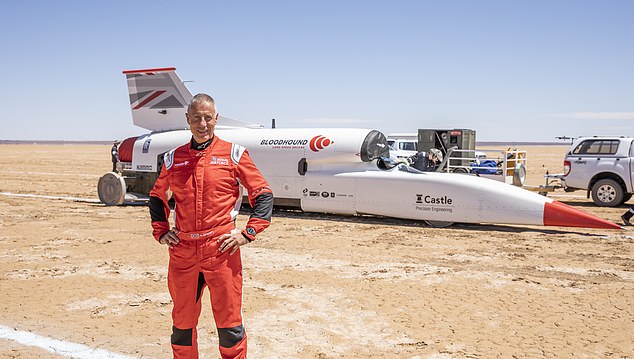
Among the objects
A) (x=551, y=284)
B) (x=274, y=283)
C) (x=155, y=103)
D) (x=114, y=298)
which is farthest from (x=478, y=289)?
(x=155, y=103)

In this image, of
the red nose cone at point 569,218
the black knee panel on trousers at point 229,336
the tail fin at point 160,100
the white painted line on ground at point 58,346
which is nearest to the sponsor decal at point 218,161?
the black knee panel on trousers at point 229,336

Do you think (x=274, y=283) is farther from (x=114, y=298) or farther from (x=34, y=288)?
(x=34, y=288)

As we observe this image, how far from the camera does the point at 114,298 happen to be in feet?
21.4

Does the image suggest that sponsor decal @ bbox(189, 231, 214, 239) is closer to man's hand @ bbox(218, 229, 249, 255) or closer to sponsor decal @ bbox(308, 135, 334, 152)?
man's hand @ bbox(218, 229, 249, 255)

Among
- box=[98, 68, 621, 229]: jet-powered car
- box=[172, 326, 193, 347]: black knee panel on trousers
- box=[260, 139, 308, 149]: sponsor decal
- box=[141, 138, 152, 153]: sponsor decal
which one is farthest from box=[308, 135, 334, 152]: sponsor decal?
box=[172, 326, 193, 347]: black knee panel on trousers

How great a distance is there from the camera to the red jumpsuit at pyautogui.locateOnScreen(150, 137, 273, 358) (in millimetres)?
3832

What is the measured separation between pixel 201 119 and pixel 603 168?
1453 centimetres

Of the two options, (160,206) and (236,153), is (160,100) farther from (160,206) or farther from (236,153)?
(236,153)

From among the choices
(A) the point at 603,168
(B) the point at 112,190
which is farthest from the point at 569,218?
(B) the point at 112,190

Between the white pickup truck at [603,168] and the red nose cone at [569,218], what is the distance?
5.54m

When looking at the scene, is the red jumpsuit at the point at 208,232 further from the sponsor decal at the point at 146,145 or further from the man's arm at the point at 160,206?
the sponsor decal at the point at 146,145

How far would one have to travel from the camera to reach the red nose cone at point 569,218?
10.3 meters

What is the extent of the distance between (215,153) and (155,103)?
13.1 metres

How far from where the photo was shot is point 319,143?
42.6 feet
